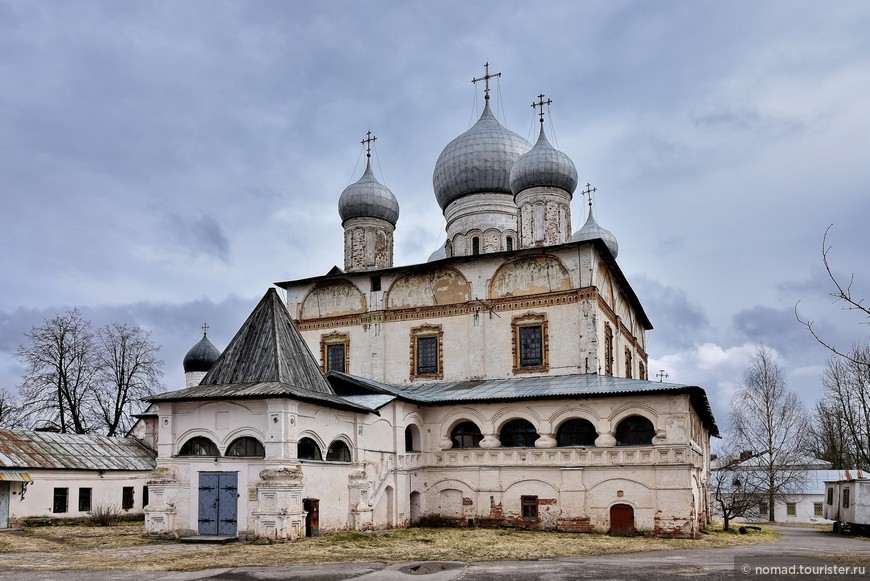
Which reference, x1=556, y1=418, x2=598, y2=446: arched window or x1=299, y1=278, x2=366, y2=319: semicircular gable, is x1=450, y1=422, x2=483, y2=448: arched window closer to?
x1=556, y1=418, x2=598, y2=446: arched window

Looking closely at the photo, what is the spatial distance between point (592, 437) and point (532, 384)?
2.37m

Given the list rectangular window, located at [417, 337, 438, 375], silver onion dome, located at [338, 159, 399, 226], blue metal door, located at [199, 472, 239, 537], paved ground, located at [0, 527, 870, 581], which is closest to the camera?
paved ground, located at [0, 527, 870, 581]

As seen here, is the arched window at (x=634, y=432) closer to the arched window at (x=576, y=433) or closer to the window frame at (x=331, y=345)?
the arched window at (x=576, y=433)

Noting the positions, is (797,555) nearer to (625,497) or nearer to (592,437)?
(625,497)

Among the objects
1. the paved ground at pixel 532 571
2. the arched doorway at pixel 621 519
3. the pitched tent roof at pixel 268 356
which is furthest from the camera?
the arched doorway at pixel 621 519

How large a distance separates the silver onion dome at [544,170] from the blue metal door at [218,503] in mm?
13508

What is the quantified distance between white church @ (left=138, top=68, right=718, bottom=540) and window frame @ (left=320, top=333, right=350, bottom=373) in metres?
0.05

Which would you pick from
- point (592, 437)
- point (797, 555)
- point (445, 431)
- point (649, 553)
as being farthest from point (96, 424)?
point (797, 555)

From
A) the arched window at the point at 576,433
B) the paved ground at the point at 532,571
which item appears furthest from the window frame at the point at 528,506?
the paved ground at the point at 532,571

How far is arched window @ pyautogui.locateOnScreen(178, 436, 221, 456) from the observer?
1725 centimetres

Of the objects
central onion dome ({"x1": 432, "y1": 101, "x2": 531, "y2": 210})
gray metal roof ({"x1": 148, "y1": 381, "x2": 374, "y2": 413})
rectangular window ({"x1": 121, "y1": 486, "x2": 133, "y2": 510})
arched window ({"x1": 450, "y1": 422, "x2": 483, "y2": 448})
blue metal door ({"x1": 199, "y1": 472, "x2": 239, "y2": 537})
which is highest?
central onion dome ({"x1": 432, "y1": 101, "x2": 531, "y2": 210})

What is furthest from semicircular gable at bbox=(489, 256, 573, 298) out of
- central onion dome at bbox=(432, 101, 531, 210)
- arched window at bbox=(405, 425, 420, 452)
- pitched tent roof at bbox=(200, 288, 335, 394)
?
pitched tent roof at bbox=(200, 288, 335, 394)

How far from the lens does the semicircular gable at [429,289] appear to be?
24.2 metres

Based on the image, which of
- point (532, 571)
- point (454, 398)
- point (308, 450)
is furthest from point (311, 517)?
point (532, 571)
